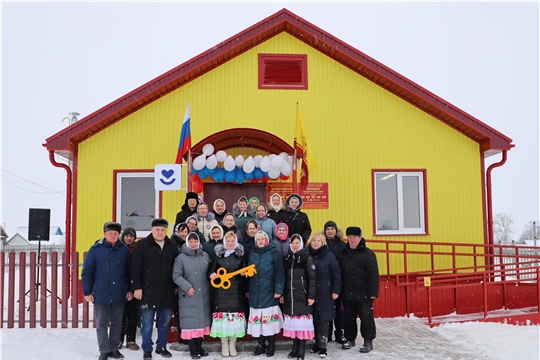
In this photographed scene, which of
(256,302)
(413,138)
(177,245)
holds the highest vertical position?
(413,138)

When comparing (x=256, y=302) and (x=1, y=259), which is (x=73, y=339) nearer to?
(x=1, y=259)

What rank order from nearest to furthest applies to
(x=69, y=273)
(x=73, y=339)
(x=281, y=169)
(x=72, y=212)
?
(x=73, y=339) → (x=69, y=273) → (x=281, y=169) → (x=72, y=212)

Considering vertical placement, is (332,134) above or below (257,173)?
above

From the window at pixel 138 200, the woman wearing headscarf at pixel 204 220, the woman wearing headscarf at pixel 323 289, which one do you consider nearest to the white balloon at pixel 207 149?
the window at pixel 138 200

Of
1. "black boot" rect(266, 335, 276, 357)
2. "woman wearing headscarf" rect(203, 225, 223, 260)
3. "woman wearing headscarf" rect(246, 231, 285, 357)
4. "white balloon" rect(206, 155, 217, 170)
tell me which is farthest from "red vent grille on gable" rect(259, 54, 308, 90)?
"black boot" rect(266, 335, 276, 357)

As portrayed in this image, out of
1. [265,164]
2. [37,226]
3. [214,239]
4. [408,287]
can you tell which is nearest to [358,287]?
[214,239]

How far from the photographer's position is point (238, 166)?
34.5 feet

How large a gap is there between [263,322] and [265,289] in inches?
17.8

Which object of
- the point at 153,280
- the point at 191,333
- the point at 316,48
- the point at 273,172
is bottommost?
the point at 191,333

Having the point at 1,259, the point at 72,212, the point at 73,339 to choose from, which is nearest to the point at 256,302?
the point at 73,339

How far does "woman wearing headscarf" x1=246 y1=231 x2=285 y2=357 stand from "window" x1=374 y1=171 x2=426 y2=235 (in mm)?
5249

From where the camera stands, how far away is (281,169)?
1032cm

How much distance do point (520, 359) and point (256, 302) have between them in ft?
12.0

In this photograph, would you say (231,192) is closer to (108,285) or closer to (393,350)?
(108,285)
